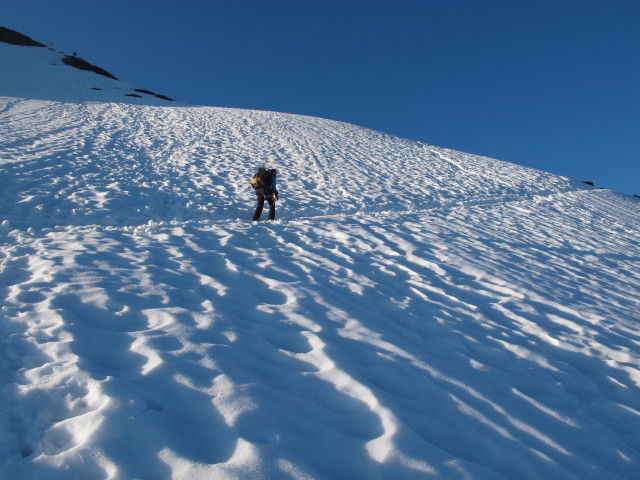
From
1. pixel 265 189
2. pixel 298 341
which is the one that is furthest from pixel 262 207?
pixel 298 341

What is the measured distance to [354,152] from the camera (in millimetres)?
19484

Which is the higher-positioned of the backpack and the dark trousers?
the backpack

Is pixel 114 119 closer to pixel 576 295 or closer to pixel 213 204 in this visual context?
pixel 213 204

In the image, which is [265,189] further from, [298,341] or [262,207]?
[298,341]

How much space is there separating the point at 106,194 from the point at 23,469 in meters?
8.23

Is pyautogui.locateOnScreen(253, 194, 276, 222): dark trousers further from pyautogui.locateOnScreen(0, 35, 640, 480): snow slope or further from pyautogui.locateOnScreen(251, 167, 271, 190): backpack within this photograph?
pyautogui.locateOnScreen(0, 35, 640, 480): snow slope

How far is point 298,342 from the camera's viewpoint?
11.4 ft

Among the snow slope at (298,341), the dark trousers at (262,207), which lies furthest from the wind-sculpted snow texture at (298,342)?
the dark trousers at (262,207)

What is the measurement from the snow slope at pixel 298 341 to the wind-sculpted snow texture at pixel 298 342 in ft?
0.06

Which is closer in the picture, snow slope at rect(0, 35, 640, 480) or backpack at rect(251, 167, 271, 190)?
snow slope at rect(0, 35, 640, 480)

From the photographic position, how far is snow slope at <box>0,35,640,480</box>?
221 centimetres

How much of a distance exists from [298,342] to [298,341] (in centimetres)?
2

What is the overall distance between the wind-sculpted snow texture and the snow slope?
0.8 inches

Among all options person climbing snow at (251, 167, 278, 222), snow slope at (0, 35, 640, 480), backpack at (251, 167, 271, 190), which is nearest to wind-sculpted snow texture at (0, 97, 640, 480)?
snow slope at (0, 35, 640, 480)
